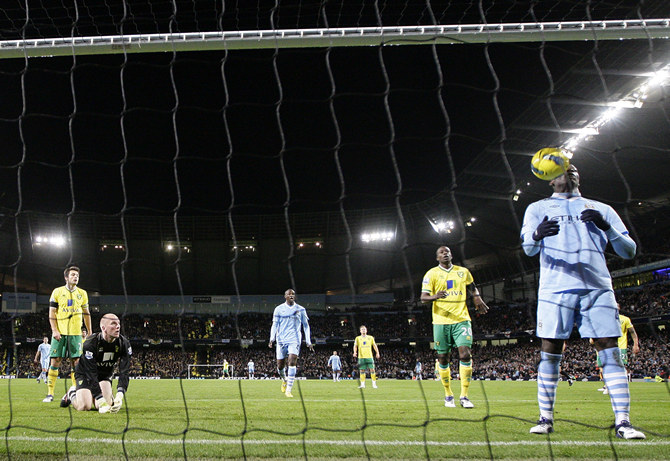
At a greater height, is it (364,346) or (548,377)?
(548,377)

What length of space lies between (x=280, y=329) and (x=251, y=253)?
1356 inches

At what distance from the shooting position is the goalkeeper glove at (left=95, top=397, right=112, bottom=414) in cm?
588

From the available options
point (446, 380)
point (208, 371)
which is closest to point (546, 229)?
point (446, 380)

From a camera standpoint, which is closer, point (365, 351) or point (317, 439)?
point (317, 439)

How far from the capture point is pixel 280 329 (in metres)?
10.5

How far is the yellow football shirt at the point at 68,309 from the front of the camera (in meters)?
8.08

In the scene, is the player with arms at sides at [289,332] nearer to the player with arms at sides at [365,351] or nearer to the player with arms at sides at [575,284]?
the player with arms at sides at [365,351]

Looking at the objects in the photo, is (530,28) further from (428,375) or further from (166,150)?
(428,375)

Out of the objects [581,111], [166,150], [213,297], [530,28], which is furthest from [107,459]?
[213,297]

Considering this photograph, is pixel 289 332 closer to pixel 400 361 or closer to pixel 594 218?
pixel 594 218

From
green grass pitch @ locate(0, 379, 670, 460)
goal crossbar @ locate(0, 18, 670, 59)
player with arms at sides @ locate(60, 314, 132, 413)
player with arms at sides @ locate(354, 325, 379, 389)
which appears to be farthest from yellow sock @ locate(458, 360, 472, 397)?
player with arms at sides @ locate(354, 325, 379, 389)

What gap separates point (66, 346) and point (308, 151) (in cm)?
1580

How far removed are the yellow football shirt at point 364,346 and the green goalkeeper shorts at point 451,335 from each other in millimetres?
8373

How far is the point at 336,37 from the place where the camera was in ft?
15.9
